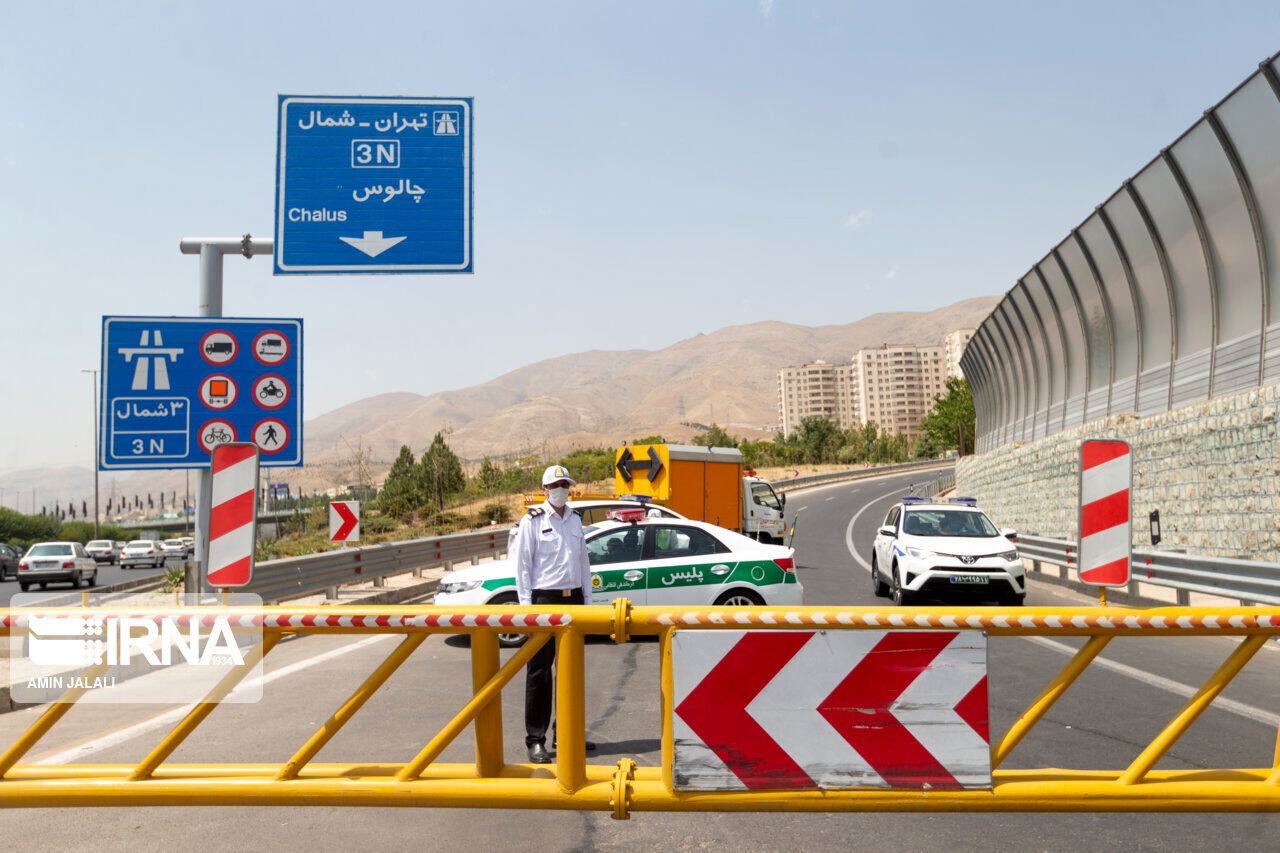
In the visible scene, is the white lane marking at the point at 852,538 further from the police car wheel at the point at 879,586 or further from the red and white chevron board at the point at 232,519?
the red and white chevron board at the point at 232,519

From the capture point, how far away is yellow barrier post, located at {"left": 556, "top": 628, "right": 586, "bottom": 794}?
4.20 m

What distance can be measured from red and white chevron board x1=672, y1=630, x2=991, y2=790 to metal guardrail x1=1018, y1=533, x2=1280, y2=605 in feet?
27.9

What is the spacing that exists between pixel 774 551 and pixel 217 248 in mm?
7352

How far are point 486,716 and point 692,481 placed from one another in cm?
1884

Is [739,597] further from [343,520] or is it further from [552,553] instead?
[343,520]

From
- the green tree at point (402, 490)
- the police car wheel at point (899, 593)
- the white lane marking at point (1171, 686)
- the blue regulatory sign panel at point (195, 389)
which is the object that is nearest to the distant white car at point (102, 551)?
the green tree at point (402, 490)

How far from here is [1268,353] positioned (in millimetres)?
14156

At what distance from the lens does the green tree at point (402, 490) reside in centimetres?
5177

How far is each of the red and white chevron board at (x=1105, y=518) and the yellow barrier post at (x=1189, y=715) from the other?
2.14 m

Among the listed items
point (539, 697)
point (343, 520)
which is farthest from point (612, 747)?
point (343, 520)

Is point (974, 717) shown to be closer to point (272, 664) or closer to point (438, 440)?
point (272, 664)

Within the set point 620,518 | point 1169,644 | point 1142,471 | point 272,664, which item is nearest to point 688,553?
point 620,518

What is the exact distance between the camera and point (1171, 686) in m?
8.56

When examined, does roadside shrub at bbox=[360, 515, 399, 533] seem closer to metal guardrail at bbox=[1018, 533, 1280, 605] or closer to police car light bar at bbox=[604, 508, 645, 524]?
police car light bar at bbox=[604, 508, 645, 524]
